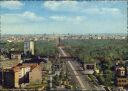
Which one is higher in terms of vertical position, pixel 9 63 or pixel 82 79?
pixel 9 63

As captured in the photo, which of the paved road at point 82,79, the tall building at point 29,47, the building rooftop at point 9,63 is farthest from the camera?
the tall building at point 29,47

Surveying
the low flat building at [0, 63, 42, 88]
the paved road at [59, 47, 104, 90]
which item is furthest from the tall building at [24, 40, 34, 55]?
the low flat building at [0, 63, 42, 88]

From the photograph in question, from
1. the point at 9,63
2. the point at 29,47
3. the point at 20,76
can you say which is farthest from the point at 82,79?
the point at 29,47

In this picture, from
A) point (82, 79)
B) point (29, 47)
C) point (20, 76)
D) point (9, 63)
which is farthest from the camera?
point (29, 47)

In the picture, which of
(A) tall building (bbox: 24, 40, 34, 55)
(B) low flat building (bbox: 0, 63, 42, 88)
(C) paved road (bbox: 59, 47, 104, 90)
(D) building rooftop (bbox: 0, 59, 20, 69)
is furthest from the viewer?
(A) tall building (bbox: 24, 40, 34, 55)

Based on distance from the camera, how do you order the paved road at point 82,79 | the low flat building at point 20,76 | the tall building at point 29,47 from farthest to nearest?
the tall building at point 29,47 → the low flat building at point 20,76 → the paved road at point 82,79

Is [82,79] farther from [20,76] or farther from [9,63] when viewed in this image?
[9,63]

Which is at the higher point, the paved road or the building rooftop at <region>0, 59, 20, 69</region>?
the building rooftop at <region>0, 59, 20, 69</region>

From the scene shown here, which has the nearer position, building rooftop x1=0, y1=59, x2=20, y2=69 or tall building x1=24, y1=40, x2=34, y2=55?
building rooftop x1=0, y1=59, x2=20, y2=69

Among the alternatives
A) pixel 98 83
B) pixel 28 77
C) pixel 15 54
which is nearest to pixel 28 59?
pixel 15 54

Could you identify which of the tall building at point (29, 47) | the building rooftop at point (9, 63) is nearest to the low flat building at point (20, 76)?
the building rooftop at point (9, 63)

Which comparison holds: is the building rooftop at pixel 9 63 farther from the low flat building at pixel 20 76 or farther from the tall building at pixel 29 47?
the tall building at pixel 29 47

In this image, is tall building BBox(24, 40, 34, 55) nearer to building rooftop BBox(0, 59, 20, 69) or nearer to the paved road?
building rooftop BBox(0, 59, 20, 69)
